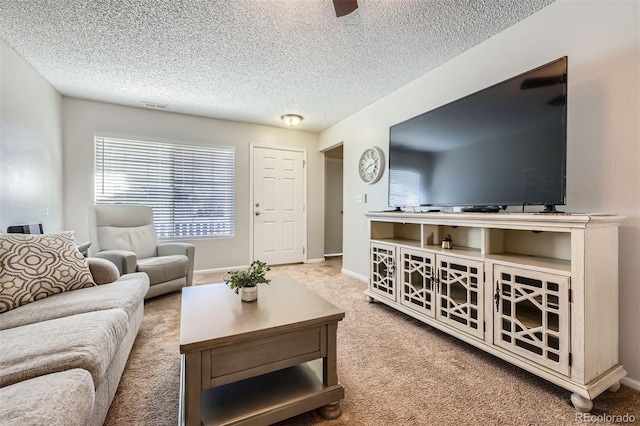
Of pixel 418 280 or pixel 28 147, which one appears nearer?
pixel 418 280

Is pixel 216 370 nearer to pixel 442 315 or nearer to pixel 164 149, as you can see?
pixel 442 315

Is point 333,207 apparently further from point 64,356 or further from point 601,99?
point 64,356

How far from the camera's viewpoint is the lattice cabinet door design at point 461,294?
5.71ft

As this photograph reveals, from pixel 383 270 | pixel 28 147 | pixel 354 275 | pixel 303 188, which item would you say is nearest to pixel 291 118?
pixel 303 188

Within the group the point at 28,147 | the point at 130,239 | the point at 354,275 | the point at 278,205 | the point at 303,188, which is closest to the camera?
the point at 28,147

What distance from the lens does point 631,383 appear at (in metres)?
1.49

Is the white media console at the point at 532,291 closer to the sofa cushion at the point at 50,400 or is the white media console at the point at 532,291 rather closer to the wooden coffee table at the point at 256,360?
the wooden coffee table at the point at 256,360

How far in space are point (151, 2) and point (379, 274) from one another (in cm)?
273

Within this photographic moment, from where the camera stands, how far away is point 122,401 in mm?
1359

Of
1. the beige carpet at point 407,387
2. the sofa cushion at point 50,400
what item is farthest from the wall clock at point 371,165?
the sofa cushion at point 50,400

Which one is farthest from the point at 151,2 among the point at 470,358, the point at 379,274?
the point at 470,358

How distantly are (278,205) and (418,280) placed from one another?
2843mm

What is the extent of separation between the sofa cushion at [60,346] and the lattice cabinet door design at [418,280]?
1.95m

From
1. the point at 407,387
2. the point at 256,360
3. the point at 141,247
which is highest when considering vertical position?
the point at 141,247
